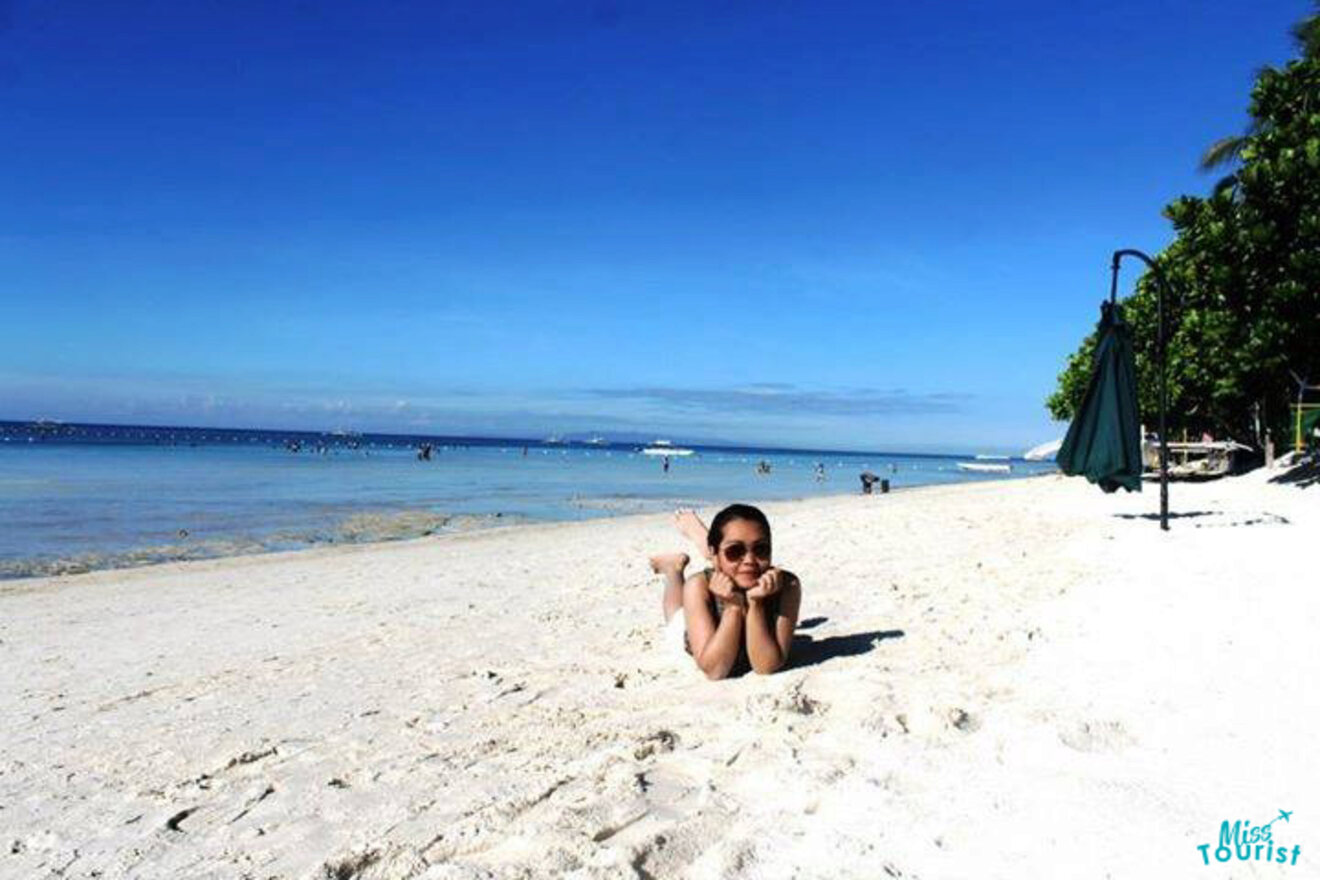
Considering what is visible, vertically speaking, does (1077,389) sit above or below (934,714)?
above

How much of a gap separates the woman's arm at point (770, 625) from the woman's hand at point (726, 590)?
5 cm

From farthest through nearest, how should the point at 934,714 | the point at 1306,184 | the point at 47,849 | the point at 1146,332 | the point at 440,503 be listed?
the point at 1146,332, the point at 440,503, the point at 1306,184, the point at 934,714, the point at 47,849

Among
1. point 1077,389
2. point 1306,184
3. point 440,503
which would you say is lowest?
point 440,503

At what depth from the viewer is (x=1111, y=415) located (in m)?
11.7

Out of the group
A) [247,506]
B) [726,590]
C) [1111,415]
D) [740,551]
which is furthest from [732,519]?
[247,506]

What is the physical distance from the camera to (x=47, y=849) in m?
3.40

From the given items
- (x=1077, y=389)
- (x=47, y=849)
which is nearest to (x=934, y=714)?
(x=47, y=849)

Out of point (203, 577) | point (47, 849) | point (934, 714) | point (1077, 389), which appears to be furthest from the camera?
point (1077, 389)

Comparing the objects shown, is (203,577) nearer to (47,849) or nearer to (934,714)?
(47,849)

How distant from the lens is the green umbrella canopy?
11.6 m

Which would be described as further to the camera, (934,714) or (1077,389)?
(1077,389)

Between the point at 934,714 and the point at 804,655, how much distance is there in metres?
1.46

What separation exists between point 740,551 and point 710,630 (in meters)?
0.52
